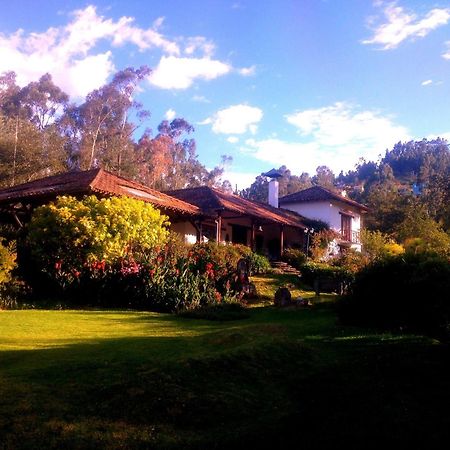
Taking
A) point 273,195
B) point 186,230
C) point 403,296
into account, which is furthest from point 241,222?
point 403,296

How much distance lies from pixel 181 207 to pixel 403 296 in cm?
1556

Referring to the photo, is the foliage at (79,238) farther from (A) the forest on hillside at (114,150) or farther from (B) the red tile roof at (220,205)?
(A) the forest on hillside at (114,150)

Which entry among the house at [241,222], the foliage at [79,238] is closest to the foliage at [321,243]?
the house at [241,222]

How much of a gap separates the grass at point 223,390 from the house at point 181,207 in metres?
11.9

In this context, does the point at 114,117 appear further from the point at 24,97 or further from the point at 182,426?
the point at 182,426

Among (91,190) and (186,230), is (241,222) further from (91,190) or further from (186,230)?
(91,190)

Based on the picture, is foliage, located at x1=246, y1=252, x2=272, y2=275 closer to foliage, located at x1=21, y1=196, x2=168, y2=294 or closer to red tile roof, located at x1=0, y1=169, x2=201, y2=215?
red tile roof, located at x1=0, y1=169, x2=201, y2=215

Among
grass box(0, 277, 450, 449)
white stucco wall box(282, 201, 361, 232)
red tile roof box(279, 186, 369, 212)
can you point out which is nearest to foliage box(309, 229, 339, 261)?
white stucco wall box(282, 201, 361, 232)

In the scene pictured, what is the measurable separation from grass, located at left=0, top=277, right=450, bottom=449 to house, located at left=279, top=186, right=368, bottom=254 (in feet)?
95.2

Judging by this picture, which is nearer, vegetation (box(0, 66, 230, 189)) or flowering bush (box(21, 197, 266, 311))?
flowering bush (box(21, 197, 266, 311))

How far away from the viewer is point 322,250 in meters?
30.8

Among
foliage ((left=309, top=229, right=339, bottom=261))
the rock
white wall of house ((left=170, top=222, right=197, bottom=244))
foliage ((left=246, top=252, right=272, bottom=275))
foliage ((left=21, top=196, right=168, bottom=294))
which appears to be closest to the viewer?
the rock

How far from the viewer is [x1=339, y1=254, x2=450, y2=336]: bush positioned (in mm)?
7839

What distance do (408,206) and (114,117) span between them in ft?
99.8
